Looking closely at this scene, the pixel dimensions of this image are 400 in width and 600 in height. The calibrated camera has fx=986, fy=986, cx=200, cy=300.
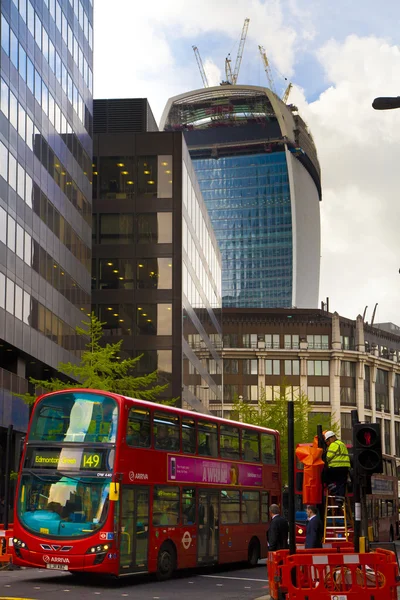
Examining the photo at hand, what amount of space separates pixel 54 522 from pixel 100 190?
52128 mm

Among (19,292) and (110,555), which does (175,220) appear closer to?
(19,292)

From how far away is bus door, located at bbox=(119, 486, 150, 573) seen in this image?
21250mm

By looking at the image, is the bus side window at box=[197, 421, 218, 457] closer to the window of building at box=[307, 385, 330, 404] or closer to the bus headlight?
the bus headlight

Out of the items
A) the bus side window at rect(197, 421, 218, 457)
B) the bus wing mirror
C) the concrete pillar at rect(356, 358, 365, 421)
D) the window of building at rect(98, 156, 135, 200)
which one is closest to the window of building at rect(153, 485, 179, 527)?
the bus side window at rect(197, 421, 218, 457)

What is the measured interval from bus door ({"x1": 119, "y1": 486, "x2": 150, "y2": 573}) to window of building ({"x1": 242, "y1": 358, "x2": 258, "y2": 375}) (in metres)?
114

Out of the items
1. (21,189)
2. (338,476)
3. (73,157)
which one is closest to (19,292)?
(21,189)

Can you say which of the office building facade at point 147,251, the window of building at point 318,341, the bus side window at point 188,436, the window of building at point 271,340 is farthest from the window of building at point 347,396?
the bus side window at point 188,436

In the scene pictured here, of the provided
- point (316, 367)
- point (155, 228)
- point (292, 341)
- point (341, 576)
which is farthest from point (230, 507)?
point (316, 367)

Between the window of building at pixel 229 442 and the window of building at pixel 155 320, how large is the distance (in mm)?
39995

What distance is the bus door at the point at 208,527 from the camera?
25.1 m

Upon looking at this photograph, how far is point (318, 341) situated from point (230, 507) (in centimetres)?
11241

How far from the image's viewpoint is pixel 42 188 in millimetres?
54094

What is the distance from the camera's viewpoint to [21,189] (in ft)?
164

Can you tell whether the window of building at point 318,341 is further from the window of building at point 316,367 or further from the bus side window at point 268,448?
the bus side window at point 268,448
